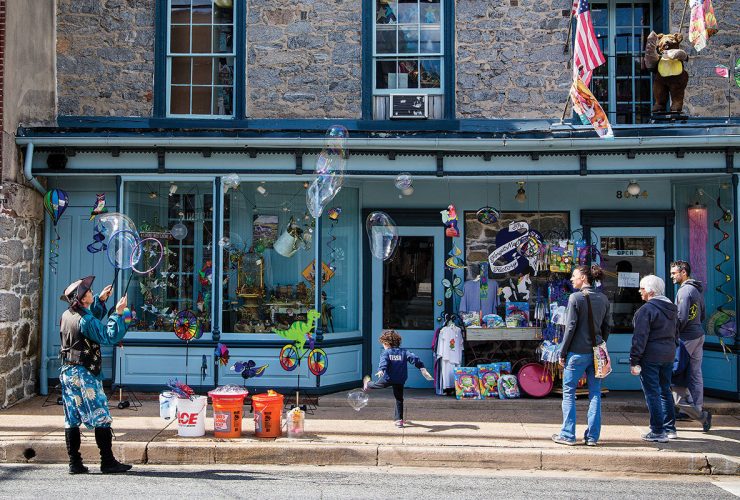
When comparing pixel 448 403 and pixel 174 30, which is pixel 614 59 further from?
pixel 174 30

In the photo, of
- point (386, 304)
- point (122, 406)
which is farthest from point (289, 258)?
point (122, 406)

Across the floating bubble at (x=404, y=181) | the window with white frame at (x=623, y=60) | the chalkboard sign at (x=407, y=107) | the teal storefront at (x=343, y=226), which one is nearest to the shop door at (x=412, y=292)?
the teal storefront at (x=343, y=226)

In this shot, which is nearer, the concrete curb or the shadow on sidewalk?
the shadow on sidewalk

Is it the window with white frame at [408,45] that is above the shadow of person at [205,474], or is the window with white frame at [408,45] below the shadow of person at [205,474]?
above

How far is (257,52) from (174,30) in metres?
1.32

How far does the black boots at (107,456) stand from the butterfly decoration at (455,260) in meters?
5.46

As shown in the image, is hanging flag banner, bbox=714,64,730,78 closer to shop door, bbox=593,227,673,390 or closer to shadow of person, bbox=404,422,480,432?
shop door, bbox=593,227,673,390

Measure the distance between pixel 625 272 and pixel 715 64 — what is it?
3220 millimetres

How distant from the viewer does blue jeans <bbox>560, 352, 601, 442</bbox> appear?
8141 mm

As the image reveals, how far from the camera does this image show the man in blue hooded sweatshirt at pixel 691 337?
8.91 meters

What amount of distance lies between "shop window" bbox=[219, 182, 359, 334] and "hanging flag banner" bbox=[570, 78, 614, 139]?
141 inches

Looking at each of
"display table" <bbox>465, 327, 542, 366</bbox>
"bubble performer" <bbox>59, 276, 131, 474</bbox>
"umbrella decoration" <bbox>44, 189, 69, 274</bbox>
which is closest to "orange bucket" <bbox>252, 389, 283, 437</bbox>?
"bubble performer" <bbox>59, 276, 131, 474</bbox>

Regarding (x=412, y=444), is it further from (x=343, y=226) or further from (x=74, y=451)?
(x=343, y=226)

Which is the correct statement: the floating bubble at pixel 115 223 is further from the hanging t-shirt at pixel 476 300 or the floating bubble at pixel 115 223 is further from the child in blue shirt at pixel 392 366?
the hanging t-shirt at pixel 476 300
